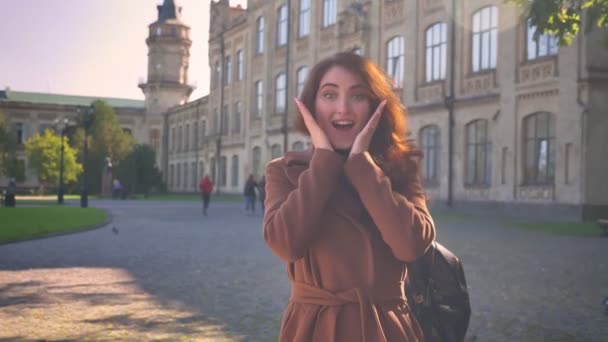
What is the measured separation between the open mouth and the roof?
311ft

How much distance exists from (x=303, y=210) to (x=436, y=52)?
28.9 m

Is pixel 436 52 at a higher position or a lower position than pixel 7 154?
higher

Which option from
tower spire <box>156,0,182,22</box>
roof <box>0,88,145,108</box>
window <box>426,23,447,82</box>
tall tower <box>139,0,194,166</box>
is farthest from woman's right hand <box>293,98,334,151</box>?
roof <box>0,88,145,108</box>

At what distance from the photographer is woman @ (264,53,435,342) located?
7.02 ft

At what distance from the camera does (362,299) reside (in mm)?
2135

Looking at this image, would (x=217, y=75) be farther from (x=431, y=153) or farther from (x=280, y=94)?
(x=431, y=153)

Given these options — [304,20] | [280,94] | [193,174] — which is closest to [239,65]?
[280,94]

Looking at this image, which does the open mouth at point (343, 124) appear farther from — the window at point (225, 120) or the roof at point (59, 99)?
the roof at point (59, 99)

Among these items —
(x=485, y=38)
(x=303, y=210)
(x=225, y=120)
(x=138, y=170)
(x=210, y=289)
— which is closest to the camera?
(x=303, y=210)

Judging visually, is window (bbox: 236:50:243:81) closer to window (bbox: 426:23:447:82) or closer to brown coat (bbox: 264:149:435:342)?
window (bbox: 426:23:447:82)

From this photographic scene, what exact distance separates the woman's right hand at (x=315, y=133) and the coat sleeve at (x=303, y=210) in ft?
0.08

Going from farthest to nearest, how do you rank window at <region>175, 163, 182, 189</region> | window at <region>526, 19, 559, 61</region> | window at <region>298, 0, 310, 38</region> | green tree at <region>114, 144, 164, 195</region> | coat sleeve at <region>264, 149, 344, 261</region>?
window at <region>175, 163, 182, 189</region>, green tree at <region>114, 144, 164, 195</region>, window at <region>298, 0, 310, 38</region>, window at <region>526, 19, 559, 61</region>, coat sleeve at <region>264, 149, 344, 261</region>

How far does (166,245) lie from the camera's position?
14.6m

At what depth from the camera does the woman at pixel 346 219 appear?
2141mm
